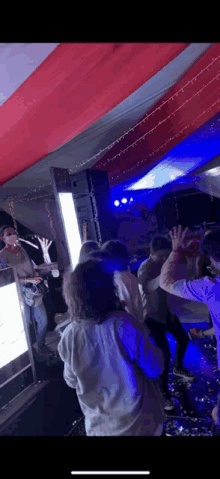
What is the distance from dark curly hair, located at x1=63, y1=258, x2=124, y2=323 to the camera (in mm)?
1187

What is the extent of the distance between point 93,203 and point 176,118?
167 cm

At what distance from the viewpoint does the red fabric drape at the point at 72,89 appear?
1911mm

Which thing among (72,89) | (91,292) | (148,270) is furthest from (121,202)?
(91,292)

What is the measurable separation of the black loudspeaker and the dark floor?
1.61 m

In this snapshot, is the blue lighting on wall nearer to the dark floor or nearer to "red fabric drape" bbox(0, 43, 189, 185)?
the dark floor

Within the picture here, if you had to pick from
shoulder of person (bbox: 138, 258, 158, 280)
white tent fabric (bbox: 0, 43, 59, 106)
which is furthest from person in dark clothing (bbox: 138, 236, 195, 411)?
white tent fabric (bbox: 0, 43, 59, 106)

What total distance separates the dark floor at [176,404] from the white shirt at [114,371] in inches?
5.5

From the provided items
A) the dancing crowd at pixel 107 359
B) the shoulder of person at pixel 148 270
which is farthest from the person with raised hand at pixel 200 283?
the shoulder of person at pixel 148 270

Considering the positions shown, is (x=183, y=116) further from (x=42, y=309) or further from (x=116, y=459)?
(x=116, y=459)

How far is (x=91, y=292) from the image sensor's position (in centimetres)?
120

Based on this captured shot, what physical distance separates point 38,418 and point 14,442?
13 cm
